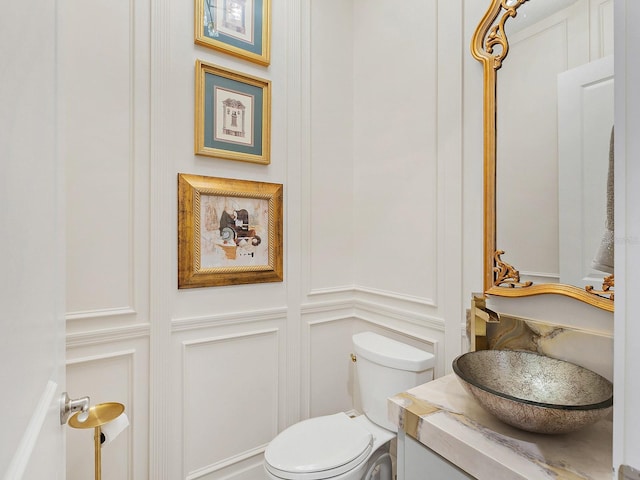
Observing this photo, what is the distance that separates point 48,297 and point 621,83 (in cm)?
99

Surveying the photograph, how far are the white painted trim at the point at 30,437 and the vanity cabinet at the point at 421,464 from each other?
858 mm

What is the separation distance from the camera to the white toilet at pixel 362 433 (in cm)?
121

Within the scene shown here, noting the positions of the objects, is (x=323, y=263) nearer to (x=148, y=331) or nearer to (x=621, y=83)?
(x=148, y=331)

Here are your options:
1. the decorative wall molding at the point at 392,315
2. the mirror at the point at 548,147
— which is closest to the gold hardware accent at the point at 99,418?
the decorative wall molding at the point at 392,315

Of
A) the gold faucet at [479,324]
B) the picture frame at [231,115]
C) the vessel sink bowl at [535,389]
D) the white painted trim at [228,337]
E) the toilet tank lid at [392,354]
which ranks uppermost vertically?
the picture frame at [231,115]

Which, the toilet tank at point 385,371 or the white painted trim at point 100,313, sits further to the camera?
the toilet tank at point 385,371

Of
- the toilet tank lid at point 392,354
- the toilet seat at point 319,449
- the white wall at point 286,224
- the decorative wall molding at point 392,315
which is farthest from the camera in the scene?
the decorative wall molding at point 392,315

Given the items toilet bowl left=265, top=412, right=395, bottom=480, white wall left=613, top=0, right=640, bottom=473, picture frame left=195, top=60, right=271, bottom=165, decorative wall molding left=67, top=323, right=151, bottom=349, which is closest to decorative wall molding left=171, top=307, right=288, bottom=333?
decorative wall molding left=67, top=323, right=151, bottom=349

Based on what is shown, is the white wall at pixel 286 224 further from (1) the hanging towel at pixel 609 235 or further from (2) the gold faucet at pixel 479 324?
(1) the hanging towel at pixel 609 235

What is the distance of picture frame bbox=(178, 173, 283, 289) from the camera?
1.49 meters

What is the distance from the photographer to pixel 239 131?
1619 mm

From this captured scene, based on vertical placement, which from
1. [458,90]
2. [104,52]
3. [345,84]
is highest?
[345,84]

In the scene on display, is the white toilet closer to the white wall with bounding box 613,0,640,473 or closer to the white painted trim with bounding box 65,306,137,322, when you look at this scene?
the white painted trim with bounding box 65,306,137,322

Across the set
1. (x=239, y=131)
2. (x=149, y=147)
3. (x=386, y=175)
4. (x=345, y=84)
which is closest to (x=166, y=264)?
(x=149, y=147)
